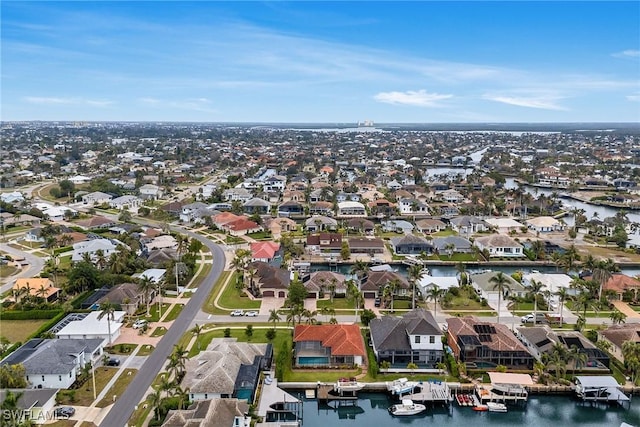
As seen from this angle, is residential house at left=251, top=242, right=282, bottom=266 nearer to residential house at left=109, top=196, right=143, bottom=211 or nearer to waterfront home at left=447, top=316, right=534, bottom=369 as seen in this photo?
waterfront home at left=447, top=316, right=534, bottom=369

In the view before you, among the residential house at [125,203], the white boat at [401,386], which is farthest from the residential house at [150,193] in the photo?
the white boat at [401,386]

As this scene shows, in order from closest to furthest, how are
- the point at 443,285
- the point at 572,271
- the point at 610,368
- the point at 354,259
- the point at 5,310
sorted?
the point at 610,368 → the point at 5,310 → the point at 443,285 → the point at 572,271 → the point at 354,259

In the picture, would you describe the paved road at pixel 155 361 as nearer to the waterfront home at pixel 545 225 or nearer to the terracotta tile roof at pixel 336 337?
the terracotta tile roof at pixel 336 337

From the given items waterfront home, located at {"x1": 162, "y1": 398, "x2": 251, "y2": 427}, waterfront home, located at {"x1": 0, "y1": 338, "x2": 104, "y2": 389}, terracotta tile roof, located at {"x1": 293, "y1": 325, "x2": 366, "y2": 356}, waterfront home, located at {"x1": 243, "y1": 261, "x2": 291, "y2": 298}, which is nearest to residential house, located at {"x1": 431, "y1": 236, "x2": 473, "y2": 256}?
waterfront home, located at {"x1": 243, "y1": 261, "x2": 291, "y2": 298}

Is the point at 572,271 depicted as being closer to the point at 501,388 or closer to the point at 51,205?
the point at 501,388

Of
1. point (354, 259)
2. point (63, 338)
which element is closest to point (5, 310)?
point (63, 338)

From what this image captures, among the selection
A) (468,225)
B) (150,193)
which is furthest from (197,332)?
(150,193)

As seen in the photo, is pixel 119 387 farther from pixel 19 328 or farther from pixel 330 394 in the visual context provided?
pixel 19 328
